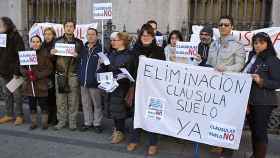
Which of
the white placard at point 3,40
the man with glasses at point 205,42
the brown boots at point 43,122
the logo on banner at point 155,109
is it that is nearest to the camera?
the logo on banner at point 155,109

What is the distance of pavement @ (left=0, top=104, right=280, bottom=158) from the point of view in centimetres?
563

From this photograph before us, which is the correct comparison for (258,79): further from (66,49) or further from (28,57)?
(28,57)

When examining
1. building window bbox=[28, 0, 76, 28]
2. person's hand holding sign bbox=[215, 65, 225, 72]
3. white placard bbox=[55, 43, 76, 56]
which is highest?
building window bbox=[28, 0, 76, 28]

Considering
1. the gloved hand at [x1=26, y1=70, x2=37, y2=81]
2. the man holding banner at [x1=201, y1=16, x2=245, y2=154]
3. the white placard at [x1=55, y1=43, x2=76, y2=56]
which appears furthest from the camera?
the gloved hand at [x1=26, y1=70, x2=37, y2=81]

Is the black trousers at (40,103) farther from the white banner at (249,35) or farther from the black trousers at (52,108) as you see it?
the white banner at (249,35)

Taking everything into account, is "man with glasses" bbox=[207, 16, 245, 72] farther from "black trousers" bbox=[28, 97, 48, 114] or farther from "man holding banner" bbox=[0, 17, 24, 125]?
"man holding banner" bbox=[0, 17, 24, 125]

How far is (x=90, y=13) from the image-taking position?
10.8 metres

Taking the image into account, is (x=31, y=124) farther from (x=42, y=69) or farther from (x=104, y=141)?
(x=104, y=141)

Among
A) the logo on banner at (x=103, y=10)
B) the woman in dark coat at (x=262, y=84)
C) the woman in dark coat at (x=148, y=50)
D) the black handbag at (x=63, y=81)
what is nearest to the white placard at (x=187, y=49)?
the woman in dark coat at (x=148, y=50)

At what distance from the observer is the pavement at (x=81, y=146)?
5633mm

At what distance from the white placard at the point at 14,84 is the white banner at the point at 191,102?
241 centimetres

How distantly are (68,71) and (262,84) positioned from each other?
10.4 feet

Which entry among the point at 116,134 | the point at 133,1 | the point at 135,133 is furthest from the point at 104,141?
the point at 133,1

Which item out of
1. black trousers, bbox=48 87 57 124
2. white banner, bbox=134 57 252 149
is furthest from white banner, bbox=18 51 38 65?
white banner, bbox=134 57 252 149
